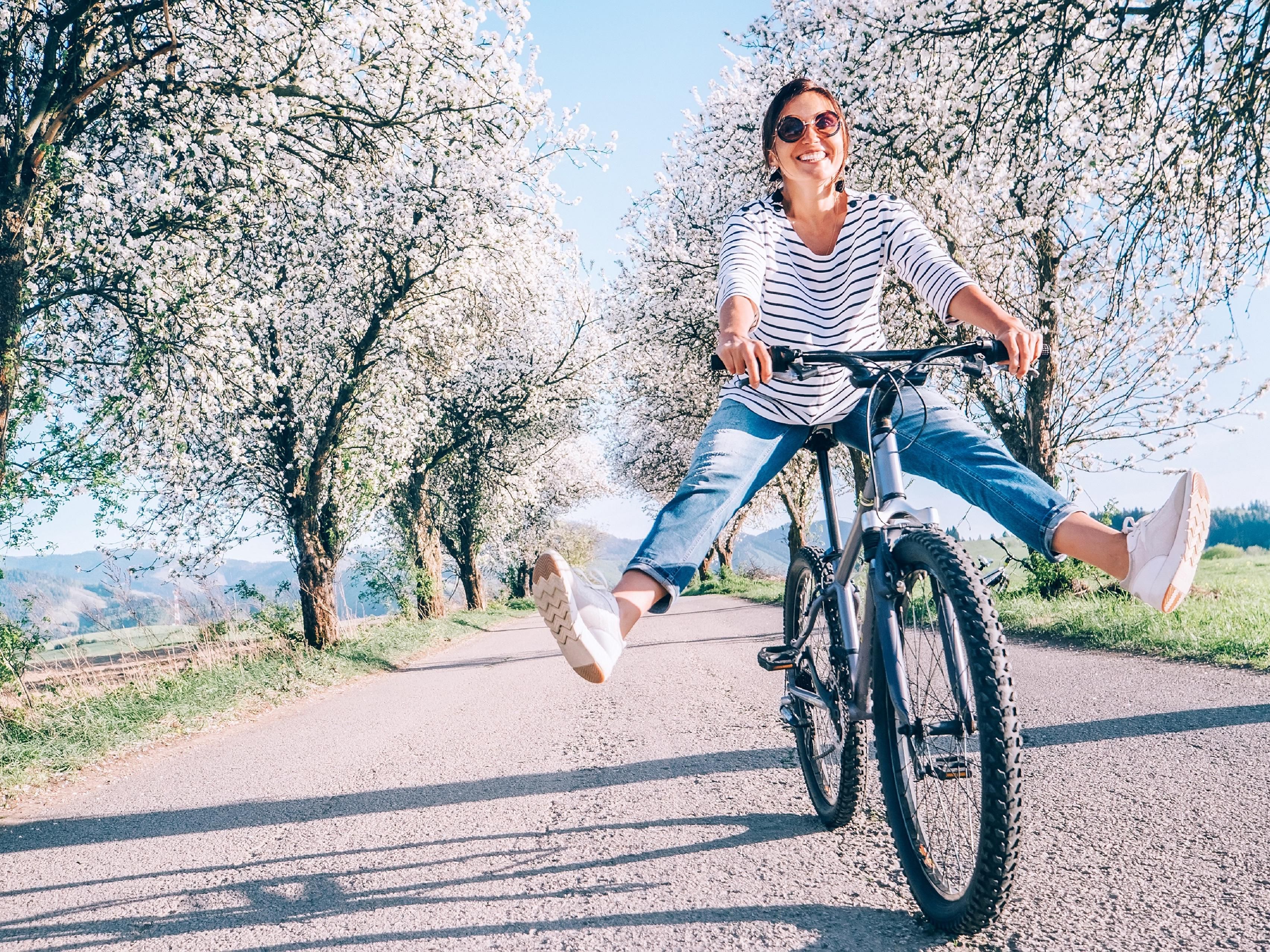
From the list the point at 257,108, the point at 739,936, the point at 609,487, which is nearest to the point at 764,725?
the point at 739,936

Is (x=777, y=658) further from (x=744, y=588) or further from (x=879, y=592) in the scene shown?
(x=744, y=588)

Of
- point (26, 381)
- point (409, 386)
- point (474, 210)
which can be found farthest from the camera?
point (409, 386)

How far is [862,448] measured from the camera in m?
2.76

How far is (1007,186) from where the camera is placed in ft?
27.3

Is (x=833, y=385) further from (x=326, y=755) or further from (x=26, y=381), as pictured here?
(x=26, y=381)

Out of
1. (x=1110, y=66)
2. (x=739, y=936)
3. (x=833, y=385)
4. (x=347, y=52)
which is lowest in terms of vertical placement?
(x=739, y=936)

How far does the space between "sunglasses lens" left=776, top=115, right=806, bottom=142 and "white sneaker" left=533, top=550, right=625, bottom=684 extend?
6.05ft

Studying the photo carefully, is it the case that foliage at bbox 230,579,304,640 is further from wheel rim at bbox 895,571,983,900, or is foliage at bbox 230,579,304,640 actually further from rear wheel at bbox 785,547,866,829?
wheel rim at bbox 895,571,983,900

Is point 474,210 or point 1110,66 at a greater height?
point 474,210

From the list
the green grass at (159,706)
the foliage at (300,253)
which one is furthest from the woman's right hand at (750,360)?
the foliage at (300,253)

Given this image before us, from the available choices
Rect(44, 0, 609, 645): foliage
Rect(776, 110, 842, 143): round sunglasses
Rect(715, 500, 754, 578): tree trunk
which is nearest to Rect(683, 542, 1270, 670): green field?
Rect(776, 110, 842, 143): round sunglasses

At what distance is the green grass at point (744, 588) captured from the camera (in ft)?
67.3

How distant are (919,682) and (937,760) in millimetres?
240

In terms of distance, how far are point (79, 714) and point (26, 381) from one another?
528 cm
